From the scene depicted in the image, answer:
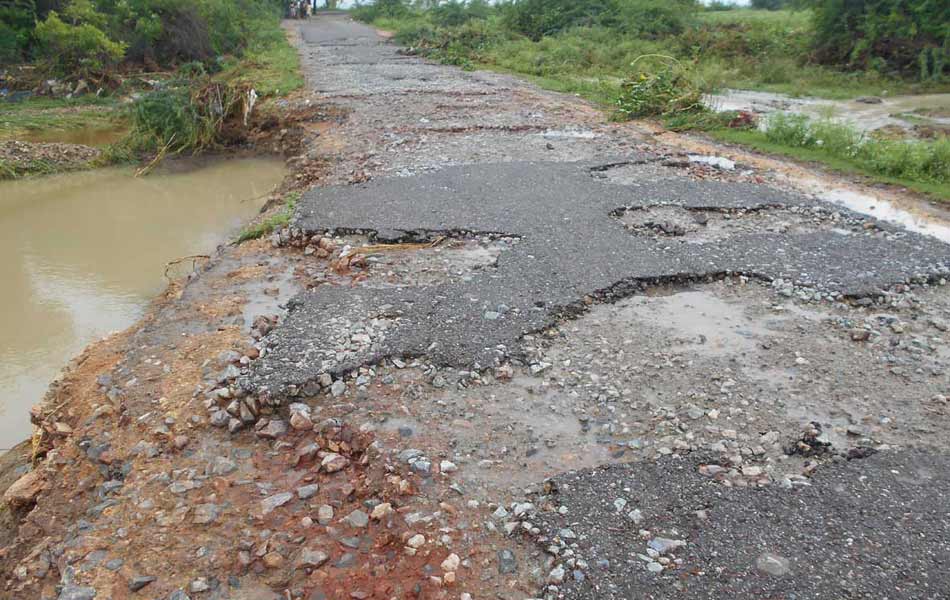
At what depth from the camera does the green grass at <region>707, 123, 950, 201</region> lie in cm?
774

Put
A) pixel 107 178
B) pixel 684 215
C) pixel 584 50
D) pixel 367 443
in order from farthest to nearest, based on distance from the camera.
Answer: pixel 584 50 < pixel 107 178 < pixel 684 215 < pixel 367 443

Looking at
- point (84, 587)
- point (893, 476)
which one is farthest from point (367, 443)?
point (893, 476)

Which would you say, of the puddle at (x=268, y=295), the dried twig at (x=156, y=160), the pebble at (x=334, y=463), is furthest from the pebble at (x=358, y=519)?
the dried twig at (x=156, y=160)

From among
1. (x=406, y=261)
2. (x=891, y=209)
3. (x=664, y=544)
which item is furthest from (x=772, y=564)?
(x=891, y=209)

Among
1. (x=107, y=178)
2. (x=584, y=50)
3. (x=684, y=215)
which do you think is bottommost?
(x=107, y=178)

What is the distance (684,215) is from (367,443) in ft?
14.0

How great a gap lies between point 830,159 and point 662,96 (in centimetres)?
372

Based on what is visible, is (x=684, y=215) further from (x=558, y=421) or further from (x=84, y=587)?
(x=84, y=587)

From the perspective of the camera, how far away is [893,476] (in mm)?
3082

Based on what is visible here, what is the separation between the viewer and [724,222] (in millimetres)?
6348

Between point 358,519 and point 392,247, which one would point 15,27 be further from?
point 358,519

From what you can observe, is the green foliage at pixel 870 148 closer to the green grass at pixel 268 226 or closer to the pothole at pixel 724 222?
the pothole at pixel 724 222

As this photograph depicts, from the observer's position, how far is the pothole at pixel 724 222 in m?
6.05

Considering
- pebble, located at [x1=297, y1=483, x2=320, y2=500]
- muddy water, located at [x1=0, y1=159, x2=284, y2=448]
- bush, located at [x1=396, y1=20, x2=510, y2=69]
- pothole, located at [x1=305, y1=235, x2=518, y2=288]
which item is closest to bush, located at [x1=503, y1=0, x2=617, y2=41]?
bush, located at [x1=396, y1=20, x2=510, y2=69]
